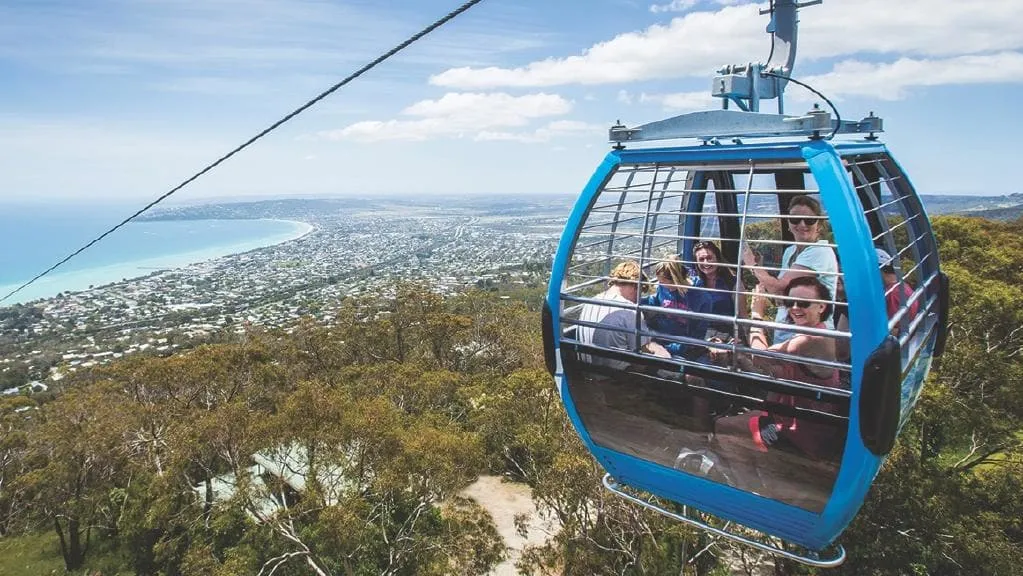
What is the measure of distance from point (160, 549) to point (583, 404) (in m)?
13.1

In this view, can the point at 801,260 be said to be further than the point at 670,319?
No

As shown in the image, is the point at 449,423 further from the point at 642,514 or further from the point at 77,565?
the point at 77,565

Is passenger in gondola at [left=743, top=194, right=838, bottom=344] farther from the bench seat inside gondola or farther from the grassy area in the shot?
the grassy area

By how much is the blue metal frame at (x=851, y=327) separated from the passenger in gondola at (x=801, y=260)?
125mm

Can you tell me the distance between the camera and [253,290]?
2872 inches

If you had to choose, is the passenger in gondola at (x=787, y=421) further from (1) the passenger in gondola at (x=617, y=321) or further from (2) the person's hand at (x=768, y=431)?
(1) the passenger in gondola at (x=617, y=321)

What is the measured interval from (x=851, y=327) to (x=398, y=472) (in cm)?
899

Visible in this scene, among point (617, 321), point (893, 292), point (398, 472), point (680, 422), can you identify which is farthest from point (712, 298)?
point (398, 472)

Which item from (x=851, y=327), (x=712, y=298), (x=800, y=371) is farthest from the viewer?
(x=712, y=298)

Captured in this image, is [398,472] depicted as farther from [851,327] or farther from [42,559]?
[42,559]

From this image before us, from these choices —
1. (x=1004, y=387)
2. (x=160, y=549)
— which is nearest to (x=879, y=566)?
(x=1004, y=387)

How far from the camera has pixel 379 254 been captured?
10038 cm

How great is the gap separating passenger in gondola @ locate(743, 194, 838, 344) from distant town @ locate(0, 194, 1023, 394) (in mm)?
23152

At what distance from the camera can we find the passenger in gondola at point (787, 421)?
254 cm
